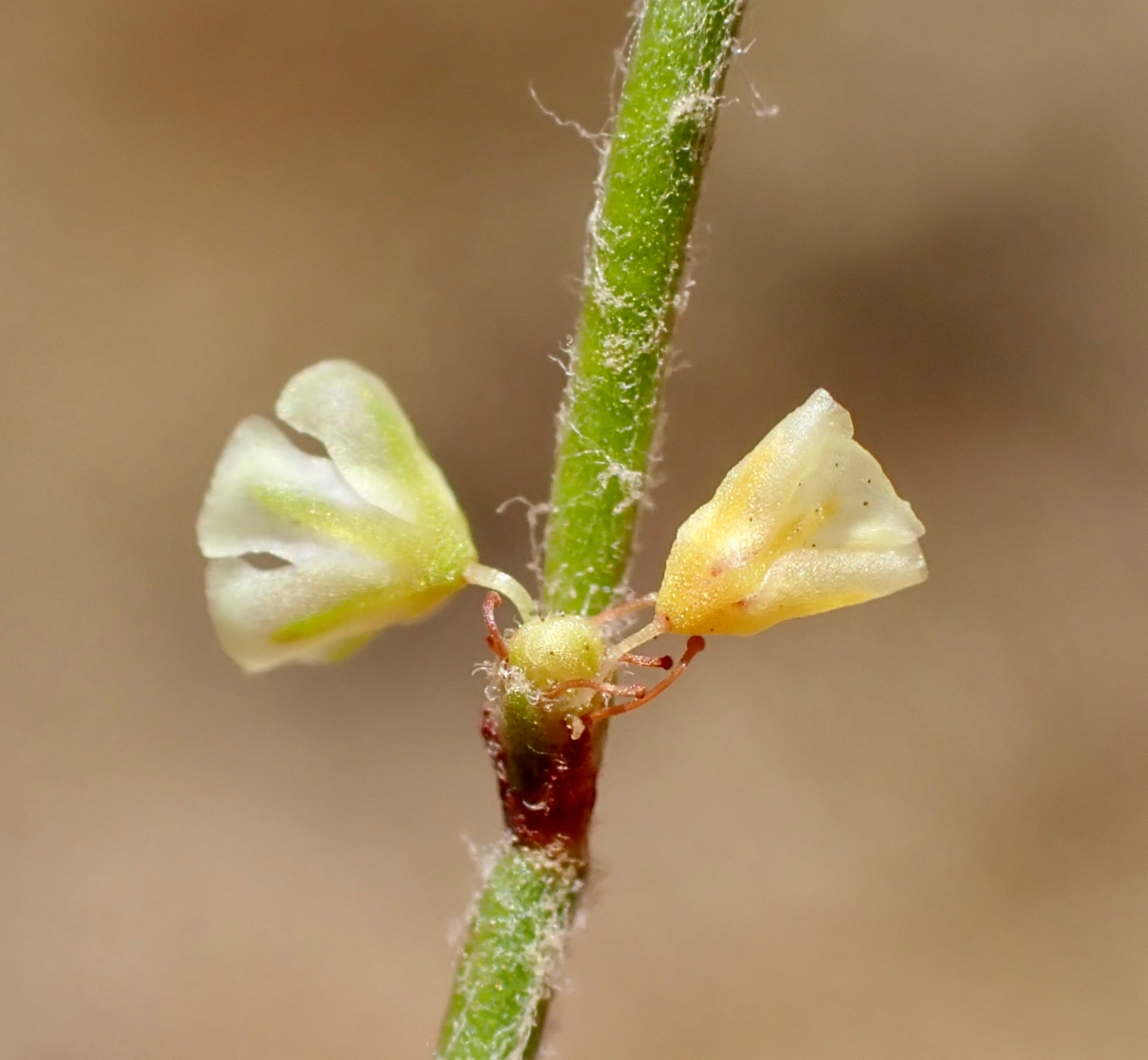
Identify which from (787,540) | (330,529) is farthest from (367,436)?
(787,540)

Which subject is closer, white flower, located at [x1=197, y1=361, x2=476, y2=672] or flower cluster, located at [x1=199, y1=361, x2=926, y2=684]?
flower cluster, located at [x1=199, y1=361, x2=926, y2=684]

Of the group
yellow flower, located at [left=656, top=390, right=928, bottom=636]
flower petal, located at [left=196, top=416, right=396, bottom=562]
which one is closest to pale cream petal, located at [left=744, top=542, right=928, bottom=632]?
yellow flower, located at [left=656, top=390, right=928, bottom=636]

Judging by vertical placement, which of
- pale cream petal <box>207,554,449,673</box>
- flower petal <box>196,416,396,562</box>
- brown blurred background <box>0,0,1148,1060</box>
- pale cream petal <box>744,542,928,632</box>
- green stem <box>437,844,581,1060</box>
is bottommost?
green stem <box>437,844,581,1060</box>

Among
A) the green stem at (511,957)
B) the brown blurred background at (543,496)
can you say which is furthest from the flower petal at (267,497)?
the brown blurred background at (543,496)

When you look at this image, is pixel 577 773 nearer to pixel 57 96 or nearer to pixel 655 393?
pixel 655 393

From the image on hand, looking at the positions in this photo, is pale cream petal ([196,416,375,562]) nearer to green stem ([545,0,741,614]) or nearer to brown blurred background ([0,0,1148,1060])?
green stem ([545,0,741,614])

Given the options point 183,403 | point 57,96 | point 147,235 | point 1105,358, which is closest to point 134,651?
point 183,403

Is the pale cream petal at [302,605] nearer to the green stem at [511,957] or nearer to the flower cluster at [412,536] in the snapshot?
the flower cluster at [412,536]
